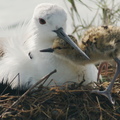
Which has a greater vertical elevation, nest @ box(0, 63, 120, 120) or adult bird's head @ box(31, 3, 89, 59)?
adult bird's head @ box(31, 3, 89, 59)

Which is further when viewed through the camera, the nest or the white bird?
the white bird

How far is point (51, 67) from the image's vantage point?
860cm

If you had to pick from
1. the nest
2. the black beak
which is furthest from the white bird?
the nest

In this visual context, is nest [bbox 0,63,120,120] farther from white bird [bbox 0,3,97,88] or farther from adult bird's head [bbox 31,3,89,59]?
adult bird's head [bbox 31,3,89,59]

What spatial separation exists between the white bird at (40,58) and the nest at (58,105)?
→ 0.59 ft

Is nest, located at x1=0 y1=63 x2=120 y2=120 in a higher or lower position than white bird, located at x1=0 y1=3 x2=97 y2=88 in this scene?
lower

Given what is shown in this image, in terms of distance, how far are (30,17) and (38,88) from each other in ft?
3.59

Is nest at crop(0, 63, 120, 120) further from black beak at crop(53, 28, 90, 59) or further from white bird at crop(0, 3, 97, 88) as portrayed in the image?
black beak at crop(53, 28, 90, 59)

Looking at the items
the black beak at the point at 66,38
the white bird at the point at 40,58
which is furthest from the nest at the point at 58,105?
the black beak at the point at 66,38

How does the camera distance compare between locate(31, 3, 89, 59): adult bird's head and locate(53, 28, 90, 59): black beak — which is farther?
locate(31, 3, 89, 59): adult bird's head

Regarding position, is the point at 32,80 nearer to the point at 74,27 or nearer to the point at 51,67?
the point at 51,67

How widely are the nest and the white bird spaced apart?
181mm

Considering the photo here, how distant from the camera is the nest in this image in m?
8.20

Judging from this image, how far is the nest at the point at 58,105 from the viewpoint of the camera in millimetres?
8195
